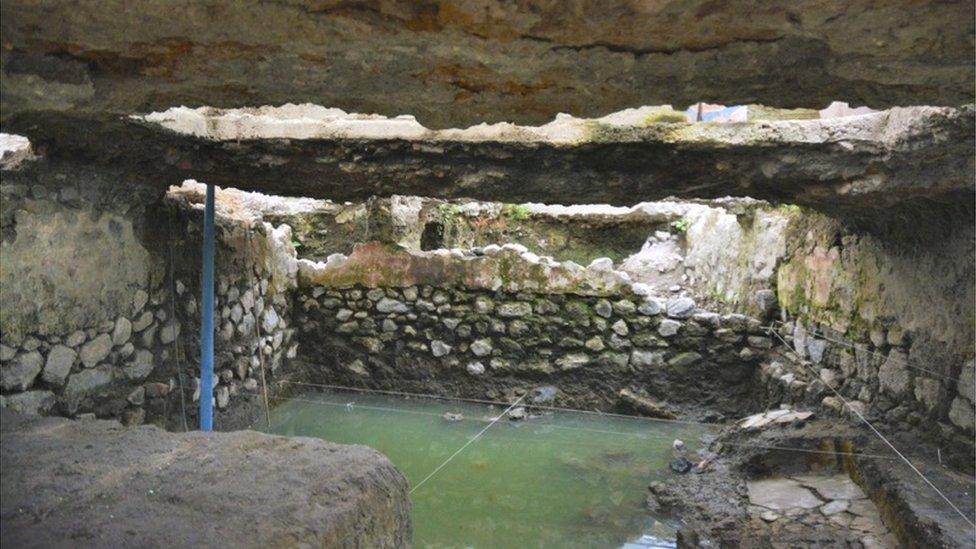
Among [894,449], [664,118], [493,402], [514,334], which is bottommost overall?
[493,402]

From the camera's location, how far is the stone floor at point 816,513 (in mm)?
3111

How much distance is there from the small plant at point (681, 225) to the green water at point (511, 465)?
365 centimetres

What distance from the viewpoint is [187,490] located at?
1918 millimetres

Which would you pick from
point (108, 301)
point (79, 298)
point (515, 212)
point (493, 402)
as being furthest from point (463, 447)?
point (515, 212)

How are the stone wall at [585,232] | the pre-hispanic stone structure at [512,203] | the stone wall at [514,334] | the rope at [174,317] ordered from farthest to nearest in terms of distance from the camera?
the stone wall at [585,232] < the stone wall at [514,334] < the rope at [174,317] < the pre-hispanic stone structure at [512,203]

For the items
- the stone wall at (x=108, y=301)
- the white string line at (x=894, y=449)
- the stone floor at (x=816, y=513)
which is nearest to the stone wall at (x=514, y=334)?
the white string line at (x=894, y=449)

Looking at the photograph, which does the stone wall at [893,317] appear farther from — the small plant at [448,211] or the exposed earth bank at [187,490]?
the small plant at [448,211]

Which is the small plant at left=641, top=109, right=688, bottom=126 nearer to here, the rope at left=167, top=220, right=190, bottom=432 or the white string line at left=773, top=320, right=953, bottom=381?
the white string line at left=773, top=320, right=953, bottom=381

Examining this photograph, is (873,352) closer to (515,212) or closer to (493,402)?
(493,402)

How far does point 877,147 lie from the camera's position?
Result: 2998 mm

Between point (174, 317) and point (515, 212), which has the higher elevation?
point (515, 212)

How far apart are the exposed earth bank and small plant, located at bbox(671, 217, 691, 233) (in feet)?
22.9

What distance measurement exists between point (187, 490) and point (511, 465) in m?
2.93

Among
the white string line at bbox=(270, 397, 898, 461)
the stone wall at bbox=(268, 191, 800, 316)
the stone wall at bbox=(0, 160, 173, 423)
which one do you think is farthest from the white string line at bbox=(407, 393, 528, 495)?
the stone wall at bbox=(268, 191, 800, 316)
